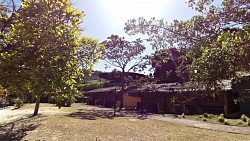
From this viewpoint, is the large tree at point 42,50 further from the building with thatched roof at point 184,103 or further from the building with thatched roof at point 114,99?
the building with thatched roof at point 114,99

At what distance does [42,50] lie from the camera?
5.96 meters

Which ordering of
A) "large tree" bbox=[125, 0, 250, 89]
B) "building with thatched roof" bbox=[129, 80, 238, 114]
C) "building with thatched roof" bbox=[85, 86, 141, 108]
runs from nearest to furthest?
"large tree" bbox=[125, 0, 250, 89], "building with thatched roof" bbox=[129, 80, 238, 114], "building with thatched roof" bbox=[85, 86, 141, 108]

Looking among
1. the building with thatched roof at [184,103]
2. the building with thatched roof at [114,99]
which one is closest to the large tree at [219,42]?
the building with thatched roof at [184,103]

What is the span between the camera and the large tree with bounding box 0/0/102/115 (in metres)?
5.46

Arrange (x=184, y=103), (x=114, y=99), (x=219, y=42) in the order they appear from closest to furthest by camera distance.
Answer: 1. (x=219, y=42)
2. (x=184, y=103)
3. (x=114, y=99)

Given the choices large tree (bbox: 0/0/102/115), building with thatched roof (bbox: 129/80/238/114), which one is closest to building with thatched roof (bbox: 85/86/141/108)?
building with thatched roof (bbox: 129/80/238/114)

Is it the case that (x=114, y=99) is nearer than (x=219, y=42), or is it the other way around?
(x=219, y=42)

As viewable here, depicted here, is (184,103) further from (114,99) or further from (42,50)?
(42,50)

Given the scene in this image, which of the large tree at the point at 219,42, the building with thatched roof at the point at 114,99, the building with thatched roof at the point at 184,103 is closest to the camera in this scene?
the large tree at the point at 219,42

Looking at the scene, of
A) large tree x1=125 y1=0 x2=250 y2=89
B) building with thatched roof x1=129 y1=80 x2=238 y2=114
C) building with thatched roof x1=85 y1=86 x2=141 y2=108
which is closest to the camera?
large tree x1=125 y1=0 x2=250 y2=89

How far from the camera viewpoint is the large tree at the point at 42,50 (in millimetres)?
5457

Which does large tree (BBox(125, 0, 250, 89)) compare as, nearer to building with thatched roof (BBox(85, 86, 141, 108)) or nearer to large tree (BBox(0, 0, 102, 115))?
large tree (BBox(0, 0, 102, 115))

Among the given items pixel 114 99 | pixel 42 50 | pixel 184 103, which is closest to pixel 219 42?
pixel 42 50

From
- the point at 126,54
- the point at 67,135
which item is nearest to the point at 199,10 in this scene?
the point at 67,135
